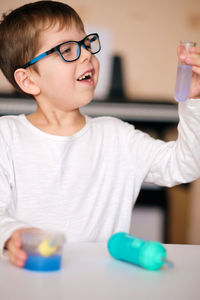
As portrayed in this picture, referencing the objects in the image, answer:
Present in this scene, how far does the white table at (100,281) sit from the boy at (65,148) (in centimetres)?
37

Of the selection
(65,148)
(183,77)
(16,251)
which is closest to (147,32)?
(65,148)

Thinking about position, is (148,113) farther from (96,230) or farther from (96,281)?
(96,281)

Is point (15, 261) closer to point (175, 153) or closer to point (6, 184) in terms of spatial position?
point (6, 184)

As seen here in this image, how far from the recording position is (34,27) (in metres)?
1.23

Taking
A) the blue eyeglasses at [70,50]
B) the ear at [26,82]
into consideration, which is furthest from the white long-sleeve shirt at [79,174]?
the blue eyeglasses at [70,50]

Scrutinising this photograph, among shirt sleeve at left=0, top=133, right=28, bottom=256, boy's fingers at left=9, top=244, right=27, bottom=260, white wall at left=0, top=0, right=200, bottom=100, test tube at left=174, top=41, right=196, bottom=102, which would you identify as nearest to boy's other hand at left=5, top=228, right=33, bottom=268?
boy's fingers at left=9, top=244, right=27, bottom=260

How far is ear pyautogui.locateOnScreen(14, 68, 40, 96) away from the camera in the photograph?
Answer: 1.30m

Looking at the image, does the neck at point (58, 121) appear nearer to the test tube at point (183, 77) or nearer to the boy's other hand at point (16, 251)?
the test tube at point (183, 77)

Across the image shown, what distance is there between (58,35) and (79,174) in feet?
1.34

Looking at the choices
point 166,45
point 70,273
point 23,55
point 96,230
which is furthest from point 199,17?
point 70,273

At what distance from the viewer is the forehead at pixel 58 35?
1.20 m

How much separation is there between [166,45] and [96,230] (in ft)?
6.52

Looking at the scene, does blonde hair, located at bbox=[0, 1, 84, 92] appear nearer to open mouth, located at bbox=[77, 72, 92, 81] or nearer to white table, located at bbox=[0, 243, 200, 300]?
open mouth, located at bbox=[77, 72, 92, 81]

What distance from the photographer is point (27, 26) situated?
124 cm
